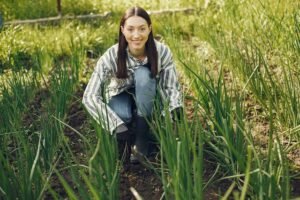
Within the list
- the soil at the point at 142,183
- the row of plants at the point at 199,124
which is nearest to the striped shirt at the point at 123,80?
the row of plants at the point at 199,124

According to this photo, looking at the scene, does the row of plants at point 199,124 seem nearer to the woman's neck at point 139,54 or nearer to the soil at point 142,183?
the soil at point 142,183

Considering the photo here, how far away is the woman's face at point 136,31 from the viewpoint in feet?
7.80

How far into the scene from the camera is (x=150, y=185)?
7.03 ft

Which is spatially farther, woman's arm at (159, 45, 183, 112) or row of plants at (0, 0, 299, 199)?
woman's arm at (159, 45, 183, 112)

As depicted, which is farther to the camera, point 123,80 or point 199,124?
point 123,80

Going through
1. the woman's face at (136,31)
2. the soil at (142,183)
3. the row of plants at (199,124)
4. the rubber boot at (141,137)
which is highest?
the woman's face at (136,31)

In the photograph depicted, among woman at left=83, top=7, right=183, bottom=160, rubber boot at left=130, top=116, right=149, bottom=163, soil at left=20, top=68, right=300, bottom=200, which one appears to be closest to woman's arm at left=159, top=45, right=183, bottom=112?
woman at left=83, top=7, right=183, bottom=160

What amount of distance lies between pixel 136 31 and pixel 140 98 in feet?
1.11

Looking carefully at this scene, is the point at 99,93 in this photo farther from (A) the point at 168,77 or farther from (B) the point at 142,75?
(A) the point at 168,77

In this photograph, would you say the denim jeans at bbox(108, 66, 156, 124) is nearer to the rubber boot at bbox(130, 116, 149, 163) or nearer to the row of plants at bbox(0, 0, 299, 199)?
the rubber boot at bbox(130, 116, 149, 163)

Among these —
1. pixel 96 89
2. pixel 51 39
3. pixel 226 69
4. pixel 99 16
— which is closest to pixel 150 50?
pixel 96 89

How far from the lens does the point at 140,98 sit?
241cm

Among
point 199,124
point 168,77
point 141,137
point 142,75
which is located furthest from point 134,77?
point 199,124

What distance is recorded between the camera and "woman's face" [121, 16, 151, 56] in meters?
2.38
